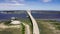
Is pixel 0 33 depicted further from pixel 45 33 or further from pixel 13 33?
pixel 45 33

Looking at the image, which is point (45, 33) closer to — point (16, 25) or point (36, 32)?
point (16, 25)

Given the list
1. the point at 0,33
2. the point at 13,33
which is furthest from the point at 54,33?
the point at 0,33

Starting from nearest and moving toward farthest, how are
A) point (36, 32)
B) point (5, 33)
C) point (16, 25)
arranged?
point (36, 32), point (5, 33), point (16, 25)

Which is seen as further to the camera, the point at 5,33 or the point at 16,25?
the point at 16,25

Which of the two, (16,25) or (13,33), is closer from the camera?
(13,33)

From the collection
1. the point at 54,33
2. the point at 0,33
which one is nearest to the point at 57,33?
the point at 54,33

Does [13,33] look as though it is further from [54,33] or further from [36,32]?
[36,32]

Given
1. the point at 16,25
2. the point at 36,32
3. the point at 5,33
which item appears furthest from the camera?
the point at 16,25
